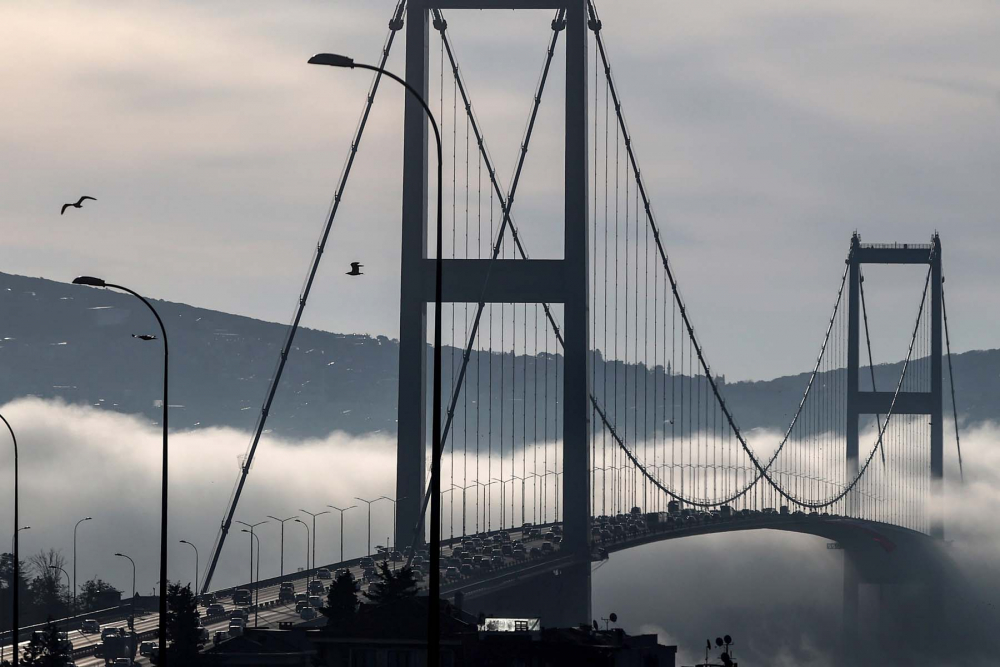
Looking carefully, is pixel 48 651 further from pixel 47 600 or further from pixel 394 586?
pixel 47 600

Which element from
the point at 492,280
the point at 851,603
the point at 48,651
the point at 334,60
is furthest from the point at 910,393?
the point at 334,60

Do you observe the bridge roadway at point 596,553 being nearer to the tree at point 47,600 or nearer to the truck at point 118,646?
the truck at point 118,646

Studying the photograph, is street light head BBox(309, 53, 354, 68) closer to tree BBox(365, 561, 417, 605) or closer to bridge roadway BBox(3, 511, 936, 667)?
tree BBox(365, 561, 417, 605)

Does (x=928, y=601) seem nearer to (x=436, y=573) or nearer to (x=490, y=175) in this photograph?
(x=490, y=175)

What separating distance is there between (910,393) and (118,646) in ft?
324

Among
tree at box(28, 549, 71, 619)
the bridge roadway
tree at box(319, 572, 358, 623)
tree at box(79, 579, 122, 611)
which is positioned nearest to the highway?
the bridge roadway

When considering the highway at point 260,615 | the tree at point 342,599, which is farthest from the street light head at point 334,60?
the highway at point 260,615

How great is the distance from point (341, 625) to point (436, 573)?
34.3 m

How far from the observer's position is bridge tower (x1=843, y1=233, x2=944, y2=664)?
159 m

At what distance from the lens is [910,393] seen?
164 m

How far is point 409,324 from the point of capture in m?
84.0

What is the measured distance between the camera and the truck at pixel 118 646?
75.9m

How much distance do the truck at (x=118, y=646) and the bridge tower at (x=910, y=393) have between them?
8283 centimetres

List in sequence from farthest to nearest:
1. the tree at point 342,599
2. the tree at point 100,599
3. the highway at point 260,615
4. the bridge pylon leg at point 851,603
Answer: the bridge pylon leg at point 851,603 → the tree at point 100,599 → the highway at point 260,615 → the tree at point 342,599
